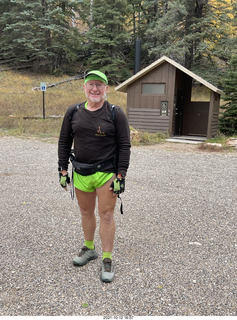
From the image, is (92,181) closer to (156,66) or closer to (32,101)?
(156,66)

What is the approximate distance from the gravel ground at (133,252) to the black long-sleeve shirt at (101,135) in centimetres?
117

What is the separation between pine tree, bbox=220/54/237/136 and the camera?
46.3ft

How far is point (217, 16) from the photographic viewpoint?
23.1 m

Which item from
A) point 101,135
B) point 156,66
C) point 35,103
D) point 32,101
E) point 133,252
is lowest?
point 133,252

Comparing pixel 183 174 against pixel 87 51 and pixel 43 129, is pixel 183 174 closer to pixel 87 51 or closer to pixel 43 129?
pixel 43 129

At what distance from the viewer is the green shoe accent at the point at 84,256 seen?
123 inches

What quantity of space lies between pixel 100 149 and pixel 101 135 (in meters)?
0.15

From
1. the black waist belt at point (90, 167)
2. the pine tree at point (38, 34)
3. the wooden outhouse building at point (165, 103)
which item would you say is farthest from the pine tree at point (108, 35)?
the black waist belt at point (90, 167)

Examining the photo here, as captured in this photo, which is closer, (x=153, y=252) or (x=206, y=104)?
(x=153, y=252)

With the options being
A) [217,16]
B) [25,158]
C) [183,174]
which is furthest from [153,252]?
[217,16]

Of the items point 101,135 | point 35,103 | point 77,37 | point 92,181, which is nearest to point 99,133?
point 101,135

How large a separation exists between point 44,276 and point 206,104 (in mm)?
13477

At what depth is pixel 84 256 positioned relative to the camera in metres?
3.19

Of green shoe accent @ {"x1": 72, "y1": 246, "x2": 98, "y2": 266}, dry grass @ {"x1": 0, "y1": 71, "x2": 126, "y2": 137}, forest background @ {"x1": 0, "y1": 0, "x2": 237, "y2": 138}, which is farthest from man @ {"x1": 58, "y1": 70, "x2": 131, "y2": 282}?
forest background @ {"x1": 0, "y1": 0, "x2": 237, "y2": 138}
